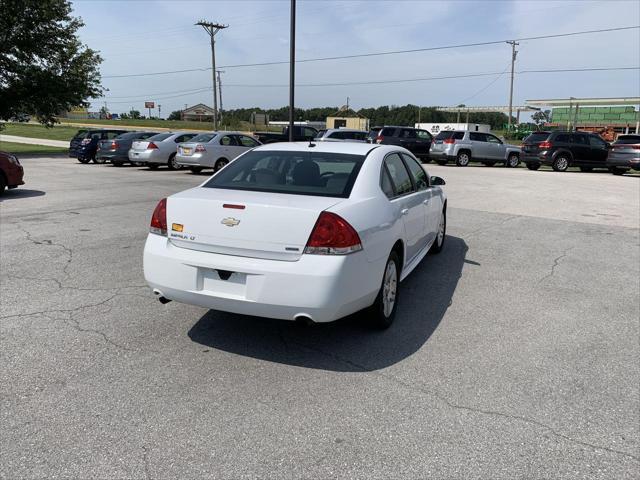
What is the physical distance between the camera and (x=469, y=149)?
2636cm

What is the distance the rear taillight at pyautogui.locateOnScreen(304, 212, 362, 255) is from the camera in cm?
362

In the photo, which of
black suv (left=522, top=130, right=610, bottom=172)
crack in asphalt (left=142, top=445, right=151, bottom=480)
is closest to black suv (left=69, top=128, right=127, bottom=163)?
black suv (left=522, top=130, right=610, bottom=172)

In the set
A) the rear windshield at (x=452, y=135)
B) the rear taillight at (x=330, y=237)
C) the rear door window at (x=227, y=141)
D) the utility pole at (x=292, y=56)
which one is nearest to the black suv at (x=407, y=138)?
the rear windshield at (x=452, y=135)

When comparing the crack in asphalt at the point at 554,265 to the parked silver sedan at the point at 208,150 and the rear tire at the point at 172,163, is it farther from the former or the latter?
the rear tire at the point at 172,163

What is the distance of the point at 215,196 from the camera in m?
4.05

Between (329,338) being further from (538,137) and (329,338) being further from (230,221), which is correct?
(538,137)

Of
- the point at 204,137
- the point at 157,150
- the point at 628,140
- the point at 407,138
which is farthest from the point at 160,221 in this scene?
the point at 407,138

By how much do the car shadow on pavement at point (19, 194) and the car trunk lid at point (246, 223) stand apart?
9.41 metres

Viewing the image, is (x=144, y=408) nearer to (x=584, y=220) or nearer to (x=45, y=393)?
(x=45, y=393)

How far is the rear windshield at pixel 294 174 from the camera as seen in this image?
4301mm

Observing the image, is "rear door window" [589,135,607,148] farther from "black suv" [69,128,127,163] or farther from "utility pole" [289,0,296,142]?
"black suv" [69,128,127,163]

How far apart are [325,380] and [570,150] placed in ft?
77.7

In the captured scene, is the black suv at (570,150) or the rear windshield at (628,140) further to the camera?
the black suv at (570,150)

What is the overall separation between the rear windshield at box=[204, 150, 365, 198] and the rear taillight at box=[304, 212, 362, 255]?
0.49 m
